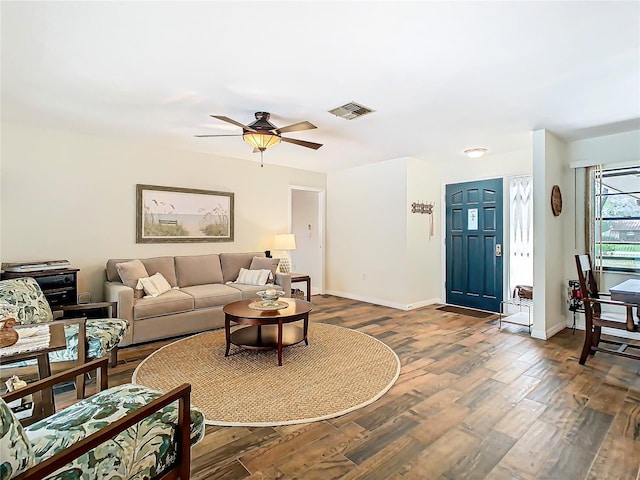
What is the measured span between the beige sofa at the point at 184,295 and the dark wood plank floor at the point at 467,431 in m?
0.43

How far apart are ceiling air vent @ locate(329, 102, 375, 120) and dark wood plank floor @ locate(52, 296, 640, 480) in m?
2.49

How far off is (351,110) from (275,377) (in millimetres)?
2579

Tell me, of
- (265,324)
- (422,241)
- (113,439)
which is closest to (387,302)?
(422,241)

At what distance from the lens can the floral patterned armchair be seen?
2441 mm

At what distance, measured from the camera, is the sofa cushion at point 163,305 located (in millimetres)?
3720

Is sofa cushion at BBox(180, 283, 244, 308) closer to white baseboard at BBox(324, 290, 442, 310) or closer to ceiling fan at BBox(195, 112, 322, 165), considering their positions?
ceiling fan at BBox(195, 112, 322, 165)

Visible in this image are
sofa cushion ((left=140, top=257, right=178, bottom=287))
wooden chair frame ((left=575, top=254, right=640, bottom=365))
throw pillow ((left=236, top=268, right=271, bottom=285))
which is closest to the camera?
wooden chair frame ((left=575, top=254, right=640, bottom=365))

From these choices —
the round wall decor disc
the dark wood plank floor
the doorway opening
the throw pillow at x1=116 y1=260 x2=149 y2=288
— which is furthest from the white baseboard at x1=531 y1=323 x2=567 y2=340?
the throw pillow at x1=116 y1=260 x2=149 y2=288

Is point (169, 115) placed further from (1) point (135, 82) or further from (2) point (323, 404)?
(2) point (323, 404)

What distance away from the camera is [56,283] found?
3.53 metres

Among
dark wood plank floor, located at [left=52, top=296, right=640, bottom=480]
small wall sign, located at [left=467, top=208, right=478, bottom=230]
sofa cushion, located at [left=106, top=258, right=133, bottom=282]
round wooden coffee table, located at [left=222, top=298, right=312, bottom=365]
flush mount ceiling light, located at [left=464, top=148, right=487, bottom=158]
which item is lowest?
dark wood plank floor, located at [left=52, top=296, right=640, bottom=480]

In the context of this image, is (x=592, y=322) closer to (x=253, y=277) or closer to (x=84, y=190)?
(x=253, y=277)

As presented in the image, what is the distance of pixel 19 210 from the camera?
149 inches

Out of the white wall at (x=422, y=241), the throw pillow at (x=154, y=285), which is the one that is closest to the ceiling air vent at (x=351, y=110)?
the white wall at (x=422, y=241)
